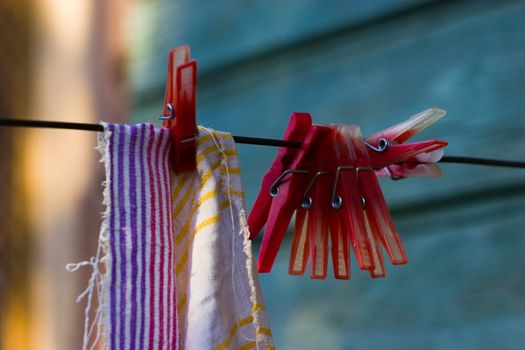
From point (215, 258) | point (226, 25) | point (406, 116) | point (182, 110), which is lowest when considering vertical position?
point (215, 258)

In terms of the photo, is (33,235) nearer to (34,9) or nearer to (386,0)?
(34,9)

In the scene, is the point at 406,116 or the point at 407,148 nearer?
the point at 407,148

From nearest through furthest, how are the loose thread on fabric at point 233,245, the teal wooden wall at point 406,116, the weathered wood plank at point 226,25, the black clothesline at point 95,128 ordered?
the black clothesline at point 95,128
the loose thread on fabric at point 233,245
the teal wooden wall at point 406,116
the weathered wood plank at point 226,25

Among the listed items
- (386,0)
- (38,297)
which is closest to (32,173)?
(38,297)

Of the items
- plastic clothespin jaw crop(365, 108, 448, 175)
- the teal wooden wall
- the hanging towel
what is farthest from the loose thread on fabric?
the teal wooden wall

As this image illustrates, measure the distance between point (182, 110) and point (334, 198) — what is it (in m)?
0.16

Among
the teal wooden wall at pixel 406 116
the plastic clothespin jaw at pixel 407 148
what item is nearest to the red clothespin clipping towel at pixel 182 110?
the plastic clothespin jaw at pixel 407 148

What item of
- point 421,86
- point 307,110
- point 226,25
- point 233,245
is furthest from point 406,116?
point 233,245

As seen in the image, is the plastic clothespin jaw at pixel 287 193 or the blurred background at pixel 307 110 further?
the blurred background at pixel 307 110

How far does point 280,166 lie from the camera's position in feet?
2.36

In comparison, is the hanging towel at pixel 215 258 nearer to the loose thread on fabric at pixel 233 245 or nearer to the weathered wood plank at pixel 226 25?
the loose thread on fabric at pixel 233 245

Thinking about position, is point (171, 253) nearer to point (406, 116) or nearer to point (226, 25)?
point (406, 116)

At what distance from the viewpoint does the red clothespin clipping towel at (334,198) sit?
704 millimetres

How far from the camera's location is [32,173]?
148 cm
